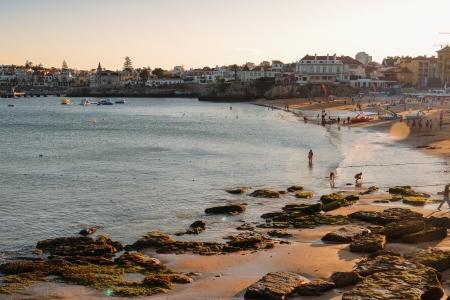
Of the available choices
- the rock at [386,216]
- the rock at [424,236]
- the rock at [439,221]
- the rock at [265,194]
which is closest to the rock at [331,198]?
the rock at [265,194]

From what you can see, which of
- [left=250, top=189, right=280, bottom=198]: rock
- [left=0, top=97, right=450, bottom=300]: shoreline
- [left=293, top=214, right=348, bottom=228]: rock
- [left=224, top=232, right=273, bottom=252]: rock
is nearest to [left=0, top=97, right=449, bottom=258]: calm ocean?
A: [left=250, top=189, right=280, bottom=198]: rock

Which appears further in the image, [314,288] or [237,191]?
[237,191]

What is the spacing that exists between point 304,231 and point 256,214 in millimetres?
4735

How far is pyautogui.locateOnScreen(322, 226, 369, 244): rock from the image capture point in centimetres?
2499

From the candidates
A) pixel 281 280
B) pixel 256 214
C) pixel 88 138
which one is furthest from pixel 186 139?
pixel 281 280

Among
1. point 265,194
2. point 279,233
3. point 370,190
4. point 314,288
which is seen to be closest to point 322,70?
point 370,190

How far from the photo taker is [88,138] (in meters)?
78.4

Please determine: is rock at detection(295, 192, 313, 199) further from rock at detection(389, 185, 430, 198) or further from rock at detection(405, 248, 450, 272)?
rock at detection(405, 248, 450, 272)

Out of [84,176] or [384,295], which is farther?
[84,176]

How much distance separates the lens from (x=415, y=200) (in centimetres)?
3288

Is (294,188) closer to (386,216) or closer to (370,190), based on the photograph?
(370,190)

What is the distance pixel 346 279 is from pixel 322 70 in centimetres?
15922

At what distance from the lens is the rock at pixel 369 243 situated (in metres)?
23.0

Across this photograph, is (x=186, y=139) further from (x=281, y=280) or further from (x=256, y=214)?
(x=281, y=280)
